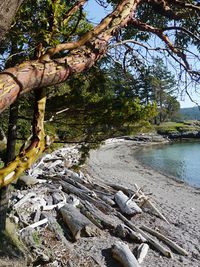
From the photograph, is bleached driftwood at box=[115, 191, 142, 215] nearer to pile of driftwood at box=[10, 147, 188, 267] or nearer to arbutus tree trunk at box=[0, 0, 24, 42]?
pile of driftwood at box=[10, 147, 188, 267]

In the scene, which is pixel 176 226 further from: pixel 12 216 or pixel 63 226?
pixel 12 216

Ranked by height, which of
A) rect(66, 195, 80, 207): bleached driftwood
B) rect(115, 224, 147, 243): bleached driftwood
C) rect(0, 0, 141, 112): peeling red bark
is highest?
rect(0, 0, 141, 112): peeling red bark

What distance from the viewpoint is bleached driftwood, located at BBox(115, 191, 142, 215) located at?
43.1ft

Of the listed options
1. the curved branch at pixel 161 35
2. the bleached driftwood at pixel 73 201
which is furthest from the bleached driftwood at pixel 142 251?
the curved branch at pixel 161 35

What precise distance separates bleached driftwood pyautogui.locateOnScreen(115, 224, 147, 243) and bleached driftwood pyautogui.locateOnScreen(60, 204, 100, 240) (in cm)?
72

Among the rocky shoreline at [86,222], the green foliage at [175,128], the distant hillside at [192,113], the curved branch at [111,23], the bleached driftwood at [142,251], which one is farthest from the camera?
the green foliage at [175,128]

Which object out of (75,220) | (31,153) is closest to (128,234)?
(75,220)

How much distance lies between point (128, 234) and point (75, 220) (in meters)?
1.82

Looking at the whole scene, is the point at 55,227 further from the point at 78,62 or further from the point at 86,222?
the point at 78,62

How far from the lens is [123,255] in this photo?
8.60 metres

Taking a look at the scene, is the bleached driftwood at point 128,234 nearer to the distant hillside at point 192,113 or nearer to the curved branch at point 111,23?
the distant hillside at point 192,113

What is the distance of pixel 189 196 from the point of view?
67.4 feet

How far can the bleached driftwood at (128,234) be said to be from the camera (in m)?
10.2

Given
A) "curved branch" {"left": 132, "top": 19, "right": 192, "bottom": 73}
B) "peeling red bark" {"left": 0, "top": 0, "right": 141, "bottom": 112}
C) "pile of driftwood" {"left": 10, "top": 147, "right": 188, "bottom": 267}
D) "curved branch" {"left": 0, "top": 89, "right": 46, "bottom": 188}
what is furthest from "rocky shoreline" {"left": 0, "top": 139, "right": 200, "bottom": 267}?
"peeling red bark" {"left": 0, "top": 0, "right": 141, "bottom": 112}
